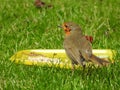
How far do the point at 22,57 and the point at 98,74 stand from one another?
4.12 ft

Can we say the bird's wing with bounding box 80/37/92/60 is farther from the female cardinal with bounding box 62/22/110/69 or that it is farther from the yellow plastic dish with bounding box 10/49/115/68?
the yellow plastic dish with bounding box 10/49/115/68

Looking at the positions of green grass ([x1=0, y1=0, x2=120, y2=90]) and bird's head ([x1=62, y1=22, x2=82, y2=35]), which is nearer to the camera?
green grass ([x1=0, y1=0, x2=120, y2=90])

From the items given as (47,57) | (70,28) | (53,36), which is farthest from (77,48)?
(53,36)

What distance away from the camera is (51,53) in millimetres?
7336

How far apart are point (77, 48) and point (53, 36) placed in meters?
2.35

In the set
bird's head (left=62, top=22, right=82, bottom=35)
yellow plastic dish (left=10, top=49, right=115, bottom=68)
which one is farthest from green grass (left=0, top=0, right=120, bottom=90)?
bird's head (left=62, top=22, right=82, bottom=35)

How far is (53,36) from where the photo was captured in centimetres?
834

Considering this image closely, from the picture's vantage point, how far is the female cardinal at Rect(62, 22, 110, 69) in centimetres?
586

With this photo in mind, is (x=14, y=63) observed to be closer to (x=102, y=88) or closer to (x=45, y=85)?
(x=45, y=85)

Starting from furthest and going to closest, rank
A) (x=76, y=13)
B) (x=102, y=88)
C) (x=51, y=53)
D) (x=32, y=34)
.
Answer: (x=76, y=13)
(x=32, y=34)
(x=51, y=53)
(x=102, y=88)

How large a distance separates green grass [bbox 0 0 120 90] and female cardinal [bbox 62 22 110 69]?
0.78 ft

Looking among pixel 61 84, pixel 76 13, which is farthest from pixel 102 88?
pixel 76 13

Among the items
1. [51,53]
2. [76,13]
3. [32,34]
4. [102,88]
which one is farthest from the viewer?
[76,13]

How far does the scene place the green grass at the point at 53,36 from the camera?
19.3 feet
